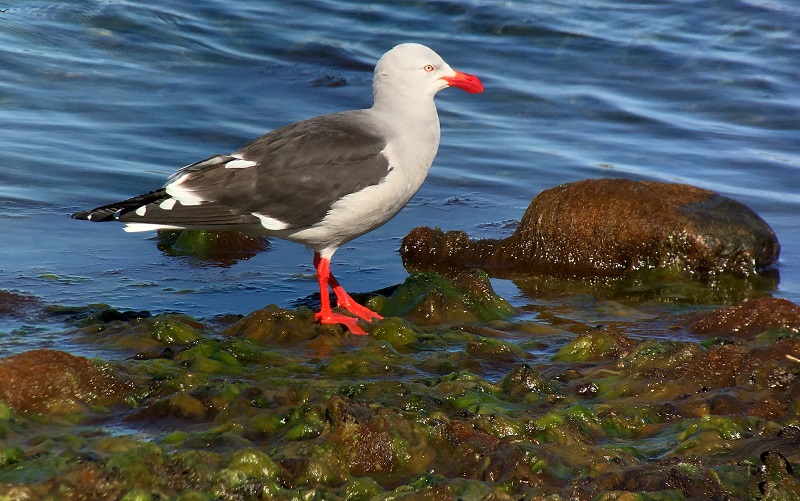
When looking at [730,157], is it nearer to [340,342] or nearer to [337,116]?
[337,116]

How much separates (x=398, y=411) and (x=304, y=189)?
2385 millimetres

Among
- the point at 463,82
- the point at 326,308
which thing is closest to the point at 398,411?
the point at 326,308

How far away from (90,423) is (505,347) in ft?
7.07

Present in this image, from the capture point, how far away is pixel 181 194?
6480mm

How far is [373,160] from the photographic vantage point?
6.52 meters

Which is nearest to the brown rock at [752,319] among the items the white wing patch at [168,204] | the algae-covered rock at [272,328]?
the algae-covered rock at [272,328]

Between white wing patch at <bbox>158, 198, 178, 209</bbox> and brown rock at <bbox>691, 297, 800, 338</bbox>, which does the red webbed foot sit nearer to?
white wing patch at <bbox>158, 198, 178, 209</bbox>

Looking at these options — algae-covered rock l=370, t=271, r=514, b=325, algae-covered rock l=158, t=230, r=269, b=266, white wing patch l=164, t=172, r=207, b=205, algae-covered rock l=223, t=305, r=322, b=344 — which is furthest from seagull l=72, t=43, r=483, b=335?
algae-covered rock l=158, t=230, r=269, b=266

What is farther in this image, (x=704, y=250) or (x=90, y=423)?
(x=704, y=250)

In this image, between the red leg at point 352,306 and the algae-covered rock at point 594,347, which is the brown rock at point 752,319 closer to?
the algae-covered rock at point 594,347

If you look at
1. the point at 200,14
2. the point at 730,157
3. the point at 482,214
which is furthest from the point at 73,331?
the point at 200,14

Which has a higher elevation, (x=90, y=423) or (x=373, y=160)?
(x=373, y=160)

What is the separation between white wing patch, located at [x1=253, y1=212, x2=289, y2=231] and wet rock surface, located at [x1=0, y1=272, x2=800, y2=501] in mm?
604

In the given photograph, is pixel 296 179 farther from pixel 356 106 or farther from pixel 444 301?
pixel 356 106
